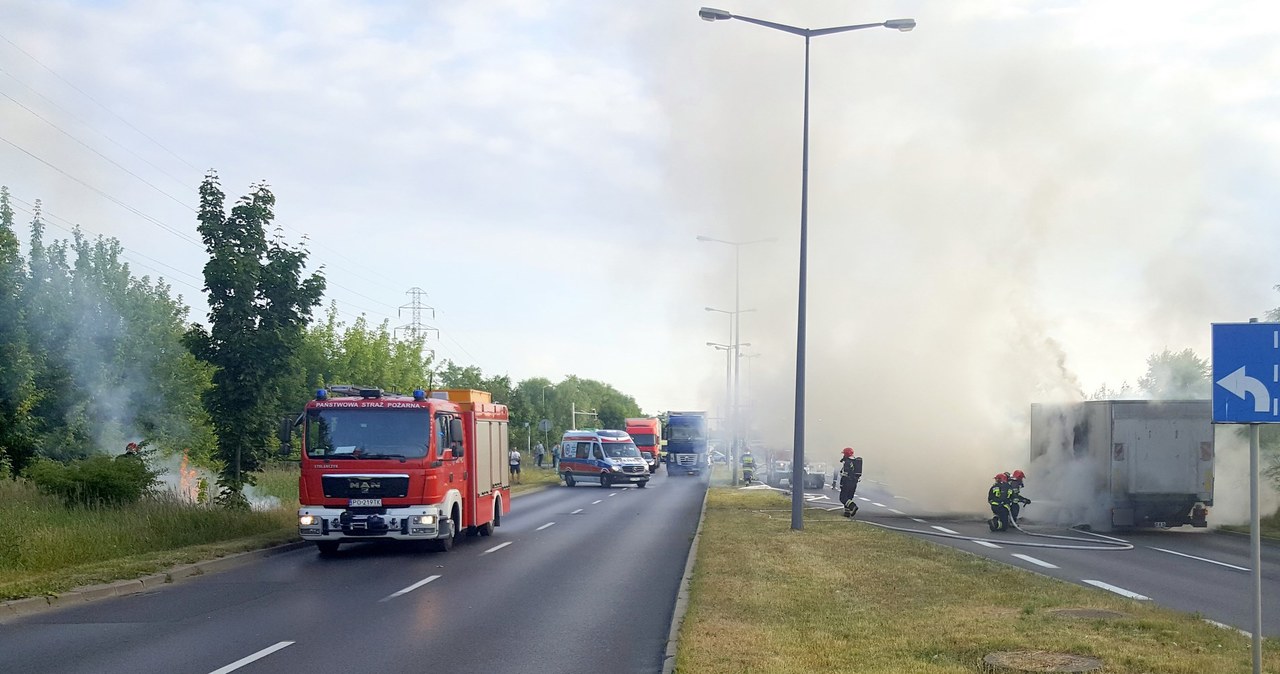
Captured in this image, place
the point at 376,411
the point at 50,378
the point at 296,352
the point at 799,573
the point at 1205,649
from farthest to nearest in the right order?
the point at 50,378 → the point at 296,352 → the point at 376,411 → the point at 799,573 → the point at 1205,649

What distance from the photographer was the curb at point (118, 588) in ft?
41.6

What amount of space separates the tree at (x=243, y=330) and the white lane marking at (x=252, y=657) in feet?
40.5

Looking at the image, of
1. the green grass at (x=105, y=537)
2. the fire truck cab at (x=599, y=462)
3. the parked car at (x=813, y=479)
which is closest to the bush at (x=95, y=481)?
the green grass at (x=105, y=537)

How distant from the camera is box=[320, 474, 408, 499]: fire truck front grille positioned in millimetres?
19234

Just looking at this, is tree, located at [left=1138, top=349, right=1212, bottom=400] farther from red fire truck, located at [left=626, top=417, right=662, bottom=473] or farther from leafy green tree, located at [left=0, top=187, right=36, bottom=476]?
red fire truck, located at [left=626, top=417, right=662, bottom=473]

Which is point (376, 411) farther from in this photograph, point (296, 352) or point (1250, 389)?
point (1250, 389)

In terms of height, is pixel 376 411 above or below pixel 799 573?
above

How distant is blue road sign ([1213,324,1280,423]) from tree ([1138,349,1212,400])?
1079 inches

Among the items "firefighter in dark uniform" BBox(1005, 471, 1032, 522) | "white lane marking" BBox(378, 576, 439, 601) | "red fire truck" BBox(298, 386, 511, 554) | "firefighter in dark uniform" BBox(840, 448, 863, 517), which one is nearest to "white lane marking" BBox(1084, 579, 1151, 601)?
"white lane marking" BBox(378, 576, 439, 601)

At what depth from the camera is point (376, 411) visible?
1984 cm

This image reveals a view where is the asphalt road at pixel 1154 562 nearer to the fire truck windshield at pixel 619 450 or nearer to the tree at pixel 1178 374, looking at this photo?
the tree at pixel 1178 374

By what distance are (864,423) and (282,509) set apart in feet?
93.0

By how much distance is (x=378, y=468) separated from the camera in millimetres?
19312

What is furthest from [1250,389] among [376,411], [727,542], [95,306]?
[95,306]
